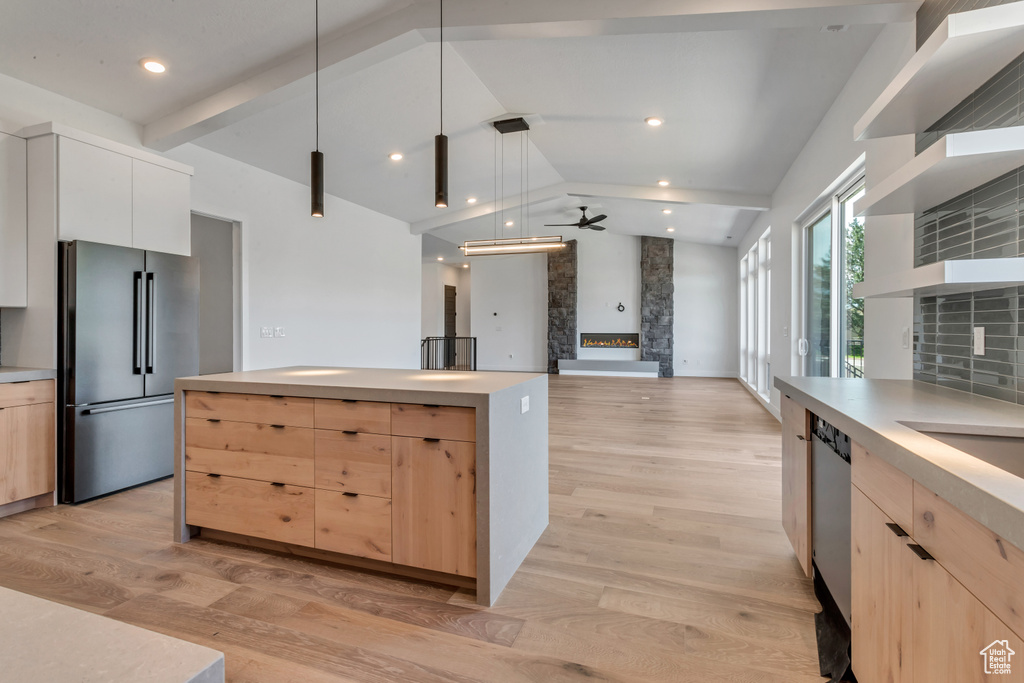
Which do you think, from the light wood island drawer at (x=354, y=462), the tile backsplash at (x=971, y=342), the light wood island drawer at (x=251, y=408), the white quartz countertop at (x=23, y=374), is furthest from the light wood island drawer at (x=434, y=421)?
the white quartz countertop at (x=23, y=374)

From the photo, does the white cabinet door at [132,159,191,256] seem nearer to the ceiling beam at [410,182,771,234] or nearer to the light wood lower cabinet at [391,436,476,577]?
the light wood lower cabinet at [391,436,476,577]

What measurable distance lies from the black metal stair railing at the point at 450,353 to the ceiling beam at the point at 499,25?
A: 8535 millimetres

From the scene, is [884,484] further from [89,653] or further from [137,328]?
[137,328]

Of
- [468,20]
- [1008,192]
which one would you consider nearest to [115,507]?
[468,20]

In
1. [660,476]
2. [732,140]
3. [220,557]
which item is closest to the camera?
[220,557]

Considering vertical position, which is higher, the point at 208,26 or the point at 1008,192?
the point at 208,26

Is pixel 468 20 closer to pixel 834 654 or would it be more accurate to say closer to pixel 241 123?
pixel 241 123

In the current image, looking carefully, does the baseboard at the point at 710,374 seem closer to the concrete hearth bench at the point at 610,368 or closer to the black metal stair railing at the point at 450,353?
the concrete hearth bench at the point at 610,368

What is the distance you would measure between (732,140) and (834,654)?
4.27 metres

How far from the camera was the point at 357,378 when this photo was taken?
8.48 ft

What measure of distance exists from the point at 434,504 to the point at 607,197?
5.91m

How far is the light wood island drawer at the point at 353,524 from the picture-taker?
2.18m

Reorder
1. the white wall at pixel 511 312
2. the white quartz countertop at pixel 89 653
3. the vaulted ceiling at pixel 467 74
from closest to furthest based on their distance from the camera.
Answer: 1. the white quartz countertop at pixel 89 653
2. the vaulted ceiling at pixel 467 74
3. the white wall at pixel 511 312

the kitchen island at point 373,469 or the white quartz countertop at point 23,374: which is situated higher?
the white quartz countertop at point 23,374
